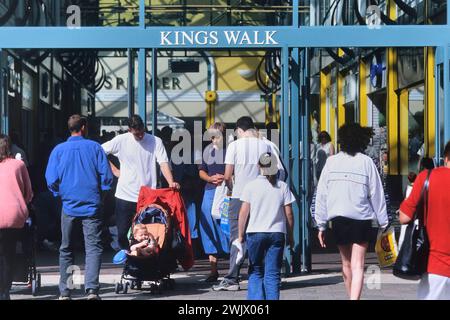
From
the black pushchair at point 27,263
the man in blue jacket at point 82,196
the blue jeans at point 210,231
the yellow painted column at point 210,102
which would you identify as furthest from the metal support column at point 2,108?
the yellow painted column at point 210,102

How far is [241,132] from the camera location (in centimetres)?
1097

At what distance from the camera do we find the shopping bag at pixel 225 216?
1129cm

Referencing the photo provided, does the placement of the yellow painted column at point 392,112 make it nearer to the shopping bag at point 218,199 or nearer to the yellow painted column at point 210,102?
the yellow painted column at point 210,102

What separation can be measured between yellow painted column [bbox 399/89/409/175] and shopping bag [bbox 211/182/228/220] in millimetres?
8880

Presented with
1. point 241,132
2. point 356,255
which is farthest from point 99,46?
point 356,255

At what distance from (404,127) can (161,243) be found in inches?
422

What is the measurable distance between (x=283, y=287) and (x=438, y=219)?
3.86 m

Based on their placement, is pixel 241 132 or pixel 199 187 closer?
pixel 241 132

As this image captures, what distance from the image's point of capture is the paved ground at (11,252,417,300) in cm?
1059

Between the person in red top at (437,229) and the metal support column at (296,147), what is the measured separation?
4.39 m

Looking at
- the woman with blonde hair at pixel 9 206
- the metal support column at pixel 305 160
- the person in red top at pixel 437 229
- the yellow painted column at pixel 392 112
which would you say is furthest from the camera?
the yellow painted column at pixel 392 112
